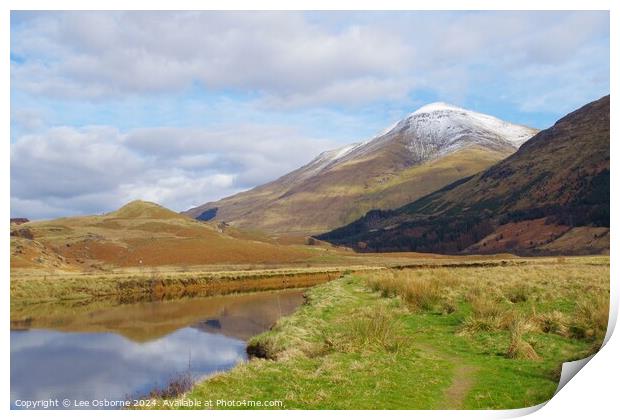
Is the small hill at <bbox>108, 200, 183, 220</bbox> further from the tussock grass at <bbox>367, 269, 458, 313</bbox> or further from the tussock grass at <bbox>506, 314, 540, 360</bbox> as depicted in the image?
the tussock grass at <bbox>506, 314, 540, 360</bbox>

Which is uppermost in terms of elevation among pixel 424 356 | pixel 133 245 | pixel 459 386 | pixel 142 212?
pixel 142 212

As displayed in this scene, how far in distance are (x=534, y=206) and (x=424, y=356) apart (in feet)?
430

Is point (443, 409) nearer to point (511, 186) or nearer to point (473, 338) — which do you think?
point (473, 338)

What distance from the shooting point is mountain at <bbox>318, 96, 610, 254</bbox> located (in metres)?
113

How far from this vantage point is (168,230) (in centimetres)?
11175

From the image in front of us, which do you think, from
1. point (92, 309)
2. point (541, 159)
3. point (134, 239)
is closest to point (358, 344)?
point (92, 309)

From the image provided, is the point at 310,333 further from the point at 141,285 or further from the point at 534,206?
the point at 534,206

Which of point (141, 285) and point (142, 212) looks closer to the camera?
point (141, 285)

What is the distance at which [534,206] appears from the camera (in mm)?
136875

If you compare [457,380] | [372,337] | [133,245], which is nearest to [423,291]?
[372,337]

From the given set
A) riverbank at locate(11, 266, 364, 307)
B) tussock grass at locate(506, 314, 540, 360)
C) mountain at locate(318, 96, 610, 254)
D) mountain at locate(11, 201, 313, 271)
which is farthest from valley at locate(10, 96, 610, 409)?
mountain at locate(318, 96, 610, 254)

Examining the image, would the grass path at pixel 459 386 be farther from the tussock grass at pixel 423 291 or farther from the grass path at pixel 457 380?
the tussock grass at pixel 423 291
